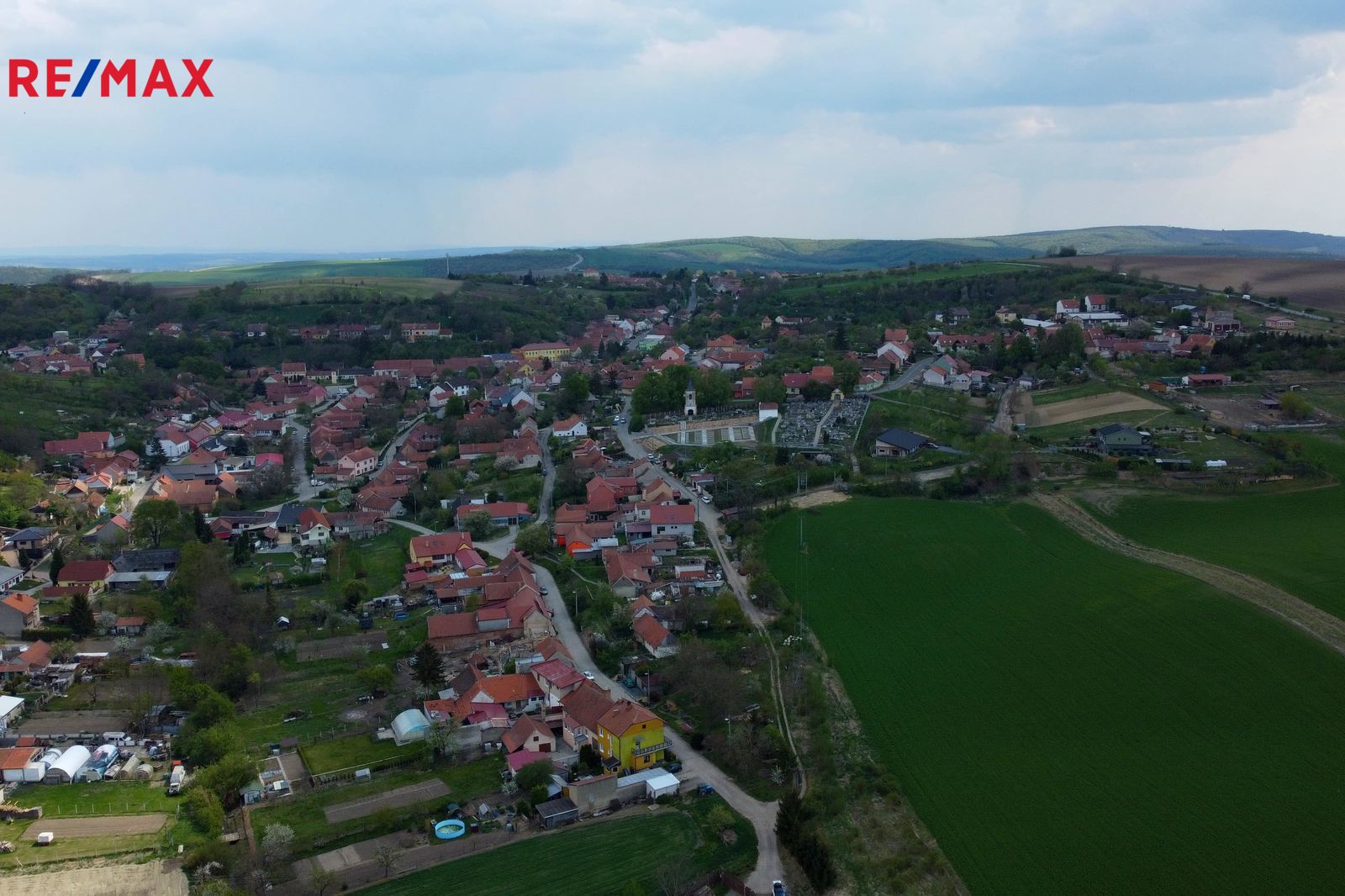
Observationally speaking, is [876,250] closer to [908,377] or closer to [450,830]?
[908,377]

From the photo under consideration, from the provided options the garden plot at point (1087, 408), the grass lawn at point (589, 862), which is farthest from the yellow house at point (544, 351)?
the grass lawn at point (589, 862)

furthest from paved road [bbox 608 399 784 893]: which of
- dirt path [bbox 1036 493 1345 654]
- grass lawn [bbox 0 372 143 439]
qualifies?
grass lawn [bbox 0 372 143 439]

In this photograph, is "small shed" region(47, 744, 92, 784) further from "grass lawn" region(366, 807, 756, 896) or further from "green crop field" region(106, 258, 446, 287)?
"green crop field" region(106, 258, 446, 287)

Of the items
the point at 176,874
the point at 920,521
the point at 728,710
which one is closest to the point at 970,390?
the point at 920,521

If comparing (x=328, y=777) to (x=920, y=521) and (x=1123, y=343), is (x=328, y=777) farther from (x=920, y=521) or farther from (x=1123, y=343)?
(x=1123, y=343)

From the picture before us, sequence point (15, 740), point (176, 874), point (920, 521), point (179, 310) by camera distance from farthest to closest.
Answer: point (179, 310) → point (920, 521) → point (15, 740) → point (176, 874)

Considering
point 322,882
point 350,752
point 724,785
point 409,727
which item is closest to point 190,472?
point 350,752
